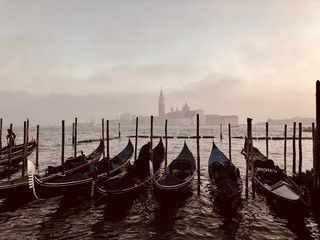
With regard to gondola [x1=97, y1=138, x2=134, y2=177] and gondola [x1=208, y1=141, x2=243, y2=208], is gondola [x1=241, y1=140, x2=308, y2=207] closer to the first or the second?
gondola [x1=208, y1=141, x2=243, y2=208]

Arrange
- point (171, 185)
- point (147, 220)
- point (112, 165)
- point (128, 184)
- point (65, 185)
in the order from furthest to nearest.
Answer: point (112, 165) → point (171, 185) → point (65, 185) → point (128, 184) → point (147, 220)

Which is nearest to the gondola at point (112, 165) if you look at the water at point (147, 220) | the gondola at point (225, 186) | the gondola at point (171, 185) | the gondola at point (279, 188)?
the water at point (147, 220)

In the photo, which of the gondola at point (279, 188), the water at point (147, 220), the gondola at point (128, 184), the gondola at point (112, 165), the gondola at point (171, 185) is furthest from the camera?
the gondola at point (112, 165)

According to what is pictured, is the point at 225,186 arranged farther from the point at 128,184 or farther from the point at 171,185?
the point at 128,184

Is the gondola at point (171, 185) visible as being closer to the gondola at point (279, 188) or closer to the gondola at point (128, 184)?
the gondola at point (128, 184)

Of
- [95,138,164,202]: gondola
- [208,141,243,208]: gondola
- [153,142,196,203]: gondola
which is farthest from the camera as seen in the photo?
[153,142,196,203]: gondola

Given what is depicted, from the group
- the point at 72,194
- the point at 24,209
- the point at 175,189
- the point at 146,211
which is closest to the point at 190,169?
the point at 175,189

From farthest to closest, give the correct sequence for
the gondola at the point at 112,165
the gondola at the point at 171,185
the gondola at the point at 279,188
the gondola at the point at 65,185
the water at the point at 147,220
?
the gondola at the point at 112,165, the gondola at the point at 171,185, the gondola at the point at 65,185, the gondola at the point at 279,188, the water at the point at 147,220

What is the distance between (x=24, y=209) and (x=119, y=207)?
3809 millimetres

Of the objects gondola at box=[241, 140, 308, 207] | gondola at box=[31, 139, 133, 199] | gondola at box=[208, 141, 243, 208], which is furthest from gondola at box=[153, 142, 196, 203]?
gondola at box=[241, 140, 308, 207]

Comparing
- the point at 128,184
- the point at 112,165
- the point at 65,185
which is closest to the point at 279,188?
the point at 128,184

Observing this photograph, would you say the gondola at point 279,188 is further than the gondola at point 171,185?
No

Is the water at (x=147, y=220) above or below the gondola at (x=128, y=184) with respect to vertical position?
below

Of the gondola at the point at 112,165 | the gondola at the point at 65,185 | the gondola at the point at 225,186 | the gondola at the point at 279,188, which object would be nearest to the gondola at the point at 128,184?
the gondola at the point at 65,185
